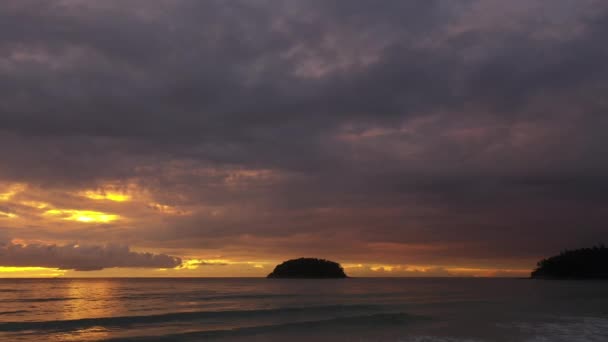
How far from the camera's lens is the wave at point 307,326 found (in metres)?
33.3

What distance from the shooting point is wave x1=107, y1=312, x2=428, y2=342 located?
33344 mm

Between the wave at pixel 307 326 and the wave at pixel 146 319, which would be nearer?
the wave at pixel 307 326

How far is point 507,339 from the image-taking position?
31.6 meters

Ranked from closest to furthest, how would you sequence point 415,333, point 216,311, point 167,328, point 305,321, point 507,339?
point 507,339, point 415,333, point 167,328, point 305,321, point 216,311

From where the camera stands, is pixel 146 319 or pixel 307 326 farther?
pixel 146 319

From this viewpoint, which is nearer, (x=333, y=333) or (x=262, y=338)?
(x=262, y=338)

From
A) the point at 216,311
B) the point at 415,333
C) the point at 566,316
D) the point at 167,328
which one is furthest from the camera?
the point at 216,311

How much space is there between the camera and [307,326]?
39.1 m

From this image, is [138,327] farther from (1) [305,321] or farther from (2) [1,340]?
(1) [305,321]

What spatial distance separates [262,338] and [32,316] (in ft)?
87.1

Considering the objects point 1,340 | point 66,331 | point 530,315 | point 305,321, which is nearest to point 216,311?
point 305,321

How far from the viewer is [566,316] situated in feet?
150

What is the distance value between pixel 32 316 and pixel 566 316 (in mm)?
49542

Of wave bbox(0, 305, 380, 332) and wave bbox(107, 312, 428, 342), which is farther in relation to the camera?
wave bbox(0, 305, 380, 332)
